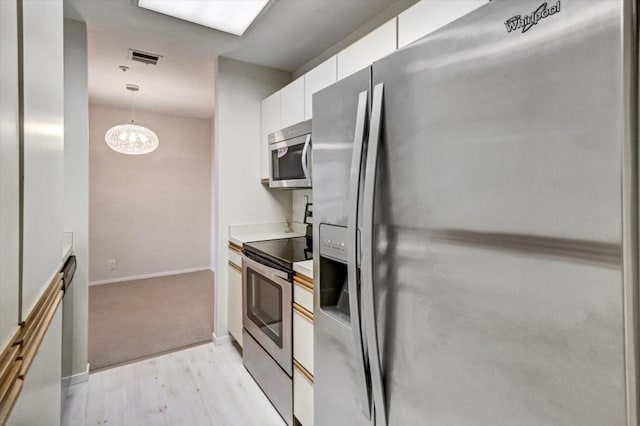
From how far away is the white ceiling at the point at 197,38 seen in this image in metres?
1.98

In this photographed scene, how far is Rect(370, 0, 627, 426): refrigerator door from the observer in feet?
1.65

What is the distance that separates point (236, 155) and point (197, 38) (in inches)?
36.4

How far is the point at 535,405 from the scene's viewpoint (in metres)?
0.59

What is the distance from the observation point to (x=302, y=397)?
62.3 inches

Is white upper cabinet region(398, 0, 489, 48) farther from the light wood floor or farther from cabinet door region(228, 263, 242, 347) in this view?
the light wood floor

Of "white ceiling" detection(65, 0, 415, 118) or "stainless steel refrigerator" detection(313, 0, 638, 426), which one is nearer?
"stainless steel refrigerator" detection(313, 0, 638, 426)

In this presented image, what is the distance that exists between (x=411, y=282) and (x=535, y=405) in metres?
0.34

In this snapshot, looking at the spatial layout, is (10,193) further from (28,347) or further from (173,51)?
(173,51)

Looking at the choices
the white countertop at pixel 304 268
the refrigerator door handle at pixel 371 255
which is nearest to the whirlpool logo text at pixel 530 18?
the refrigerator door handle at pixel 371 255

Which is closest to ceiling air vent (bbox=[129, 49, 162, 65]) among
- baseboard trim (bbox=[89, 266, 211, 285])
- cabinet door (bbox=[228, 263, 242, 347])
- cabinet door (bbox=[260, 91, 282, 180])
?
cabinet door (bbox=[260, 91, 282, 180])

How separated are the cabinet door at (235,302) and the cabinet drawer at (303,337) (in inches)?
36.5

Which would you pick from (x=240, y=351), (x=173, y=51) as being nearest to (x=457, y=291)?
(x=240, y=351)

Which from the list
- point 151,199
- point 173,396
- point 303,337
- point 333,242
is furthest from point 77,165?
point 151,199

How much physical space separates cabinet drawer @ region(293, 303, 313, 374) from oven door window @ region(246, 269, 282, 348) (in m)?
0.17
